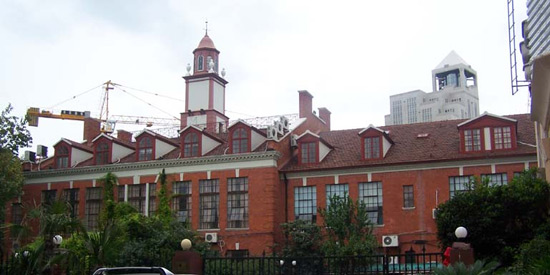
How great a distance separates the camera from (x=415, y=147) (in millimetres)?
41000

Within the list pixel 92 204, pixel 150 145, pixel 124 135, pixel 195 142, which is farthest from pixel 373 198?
pixel 124 135

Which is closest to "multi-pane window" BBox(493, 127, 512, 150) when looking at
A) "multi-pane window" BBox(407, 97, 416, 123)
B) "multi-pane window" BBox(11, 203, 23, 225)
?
"multi-pane window" BBox(11, 203, 23, 225)

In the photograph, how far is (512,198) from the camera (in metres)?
29.3

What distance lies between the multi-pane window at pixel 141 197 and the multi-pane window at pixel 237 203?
200 inches

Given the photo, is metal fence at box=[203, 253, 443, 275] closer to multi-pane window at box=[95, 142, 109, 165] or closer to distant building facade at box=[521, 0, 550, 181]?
distant building facade at box=[521, 0, 550, 181]

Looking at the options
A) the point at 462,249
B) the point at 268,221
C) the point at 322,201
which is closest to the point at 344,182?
the point at 322,201

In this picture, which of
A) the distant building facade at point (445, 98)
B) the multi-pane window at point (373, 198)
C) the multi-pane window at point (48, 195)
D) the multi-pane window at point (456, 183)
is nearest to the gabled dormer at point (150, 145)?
the multi-pane window at point (48, 195)

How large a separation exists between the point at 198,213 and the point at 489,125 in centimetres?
1763

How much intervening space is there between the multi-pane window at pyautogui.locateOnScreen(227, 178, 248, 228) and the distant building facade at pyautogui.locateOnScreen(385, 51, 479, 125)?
134 metres

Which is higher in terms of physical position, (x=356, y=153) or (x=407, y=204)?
(x=356, y=153)

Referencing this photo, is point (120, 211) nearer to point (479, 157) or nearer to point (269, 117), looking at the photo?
point (269, 117)

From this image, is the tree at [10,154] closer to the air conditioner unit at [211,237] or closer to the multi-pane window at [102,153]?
the multi-pane window at [102,153]

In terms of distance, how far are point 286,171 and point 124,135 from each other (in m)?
15.7

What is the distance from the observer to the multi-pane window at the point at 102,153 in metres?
46.8
